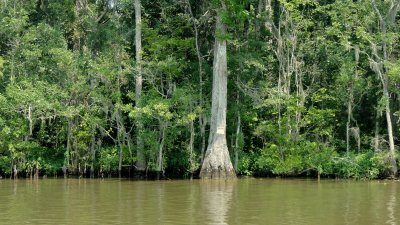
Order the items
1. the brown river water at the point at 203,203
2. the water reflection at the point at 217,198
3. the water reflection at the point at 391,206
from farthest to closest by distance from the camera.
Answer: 1. the water reflection at the point at 217,198
2. the brown river water at the point at 203,203
3. the water reflection at the point at 391,206

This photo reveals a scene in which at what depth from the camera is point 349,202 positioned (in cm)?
1463

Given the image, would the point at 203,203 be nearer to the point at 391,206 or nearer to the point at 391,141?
the point at 391,206

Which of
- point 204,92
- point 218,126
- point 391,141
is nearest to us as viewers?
point 391,141

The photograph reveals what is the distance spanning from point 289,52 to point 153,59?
6.10m

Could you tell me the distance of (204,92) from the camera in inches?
1030

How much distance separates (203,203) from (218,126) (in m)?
9.40

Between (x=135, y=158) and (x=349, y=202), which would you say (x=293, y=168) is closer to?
(x=135, y=158)

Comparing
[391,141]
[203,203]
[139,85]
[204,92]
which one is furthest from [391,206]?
[139,85]

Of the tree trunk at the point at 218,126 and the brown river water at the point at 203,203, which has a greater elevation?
the tree trunk at the point at 218,126

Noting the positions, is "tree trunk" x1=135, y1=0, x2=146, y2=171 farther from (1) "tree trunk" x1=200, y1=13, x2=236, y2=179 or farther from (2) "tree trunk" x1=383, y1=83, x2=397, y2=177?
(2) "tree trunk" x1=383, y1=83, x2=397, y2=177

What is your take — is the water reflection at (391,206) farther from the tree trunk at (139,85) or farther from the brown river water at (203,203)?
the tree trunk at (139,85)

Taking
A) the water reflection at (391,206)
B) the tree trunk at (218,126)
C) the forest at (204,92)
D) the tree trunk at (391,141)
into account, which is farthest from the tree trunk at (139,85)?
the water reflection at (391,206)

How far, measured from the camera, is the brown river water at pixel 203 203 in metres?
11.6

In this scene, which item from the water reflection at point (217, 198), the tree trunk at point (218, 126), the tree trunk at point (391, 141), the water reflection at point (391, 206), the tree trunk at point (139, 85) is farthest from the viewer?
the tree trunk at point (139, 85)
